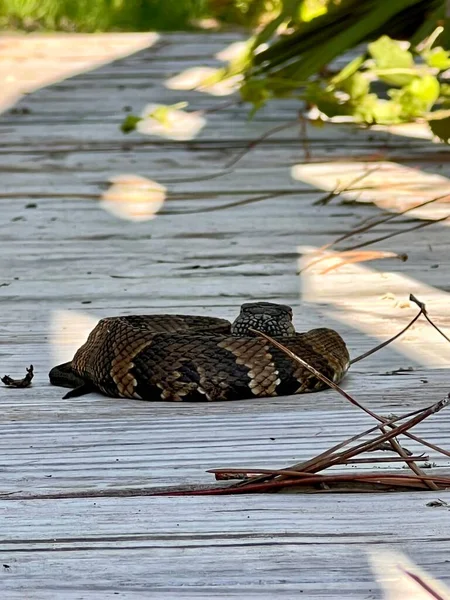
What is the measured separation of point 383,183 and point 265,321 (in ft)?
7.15

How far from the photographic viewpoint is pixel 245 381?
2506 mm

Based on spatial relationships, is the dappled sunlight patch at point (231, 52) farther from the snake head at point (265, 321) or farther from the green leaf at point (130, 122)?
the snake head at point (265, 321)

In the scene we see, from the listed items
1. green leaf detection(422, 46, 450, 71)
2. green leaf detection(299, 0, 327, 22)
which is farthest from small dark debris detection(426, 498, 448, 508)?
green leaf detection(299, 0, 327, 22)

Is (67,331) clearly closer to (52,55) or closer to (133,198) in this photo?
(133,198)

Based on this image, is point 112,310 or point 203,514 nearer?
point 203,514

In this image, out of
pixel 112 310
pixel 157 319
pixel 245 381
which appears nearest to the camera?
pixel 245 381

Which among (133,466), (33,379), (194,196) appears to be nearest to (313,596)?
(133,466)

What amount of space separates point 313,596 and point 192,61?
253 inches

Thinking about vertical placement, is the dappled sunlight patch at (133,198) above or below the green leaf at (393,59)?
below

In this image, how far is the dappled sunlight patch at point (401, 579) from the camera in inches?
59.2

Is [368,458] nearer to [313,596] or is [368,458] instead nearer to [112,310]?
[313,596]

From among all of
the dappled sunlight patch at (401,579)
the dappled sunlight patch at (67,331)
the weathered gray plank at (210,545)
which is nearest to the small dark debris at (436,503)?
the weathered gray plank at (210,545)

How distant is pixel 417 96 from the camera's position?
14.8ft

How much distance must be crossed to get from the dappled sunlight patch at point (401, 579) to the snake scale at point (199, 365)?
2.92ft
